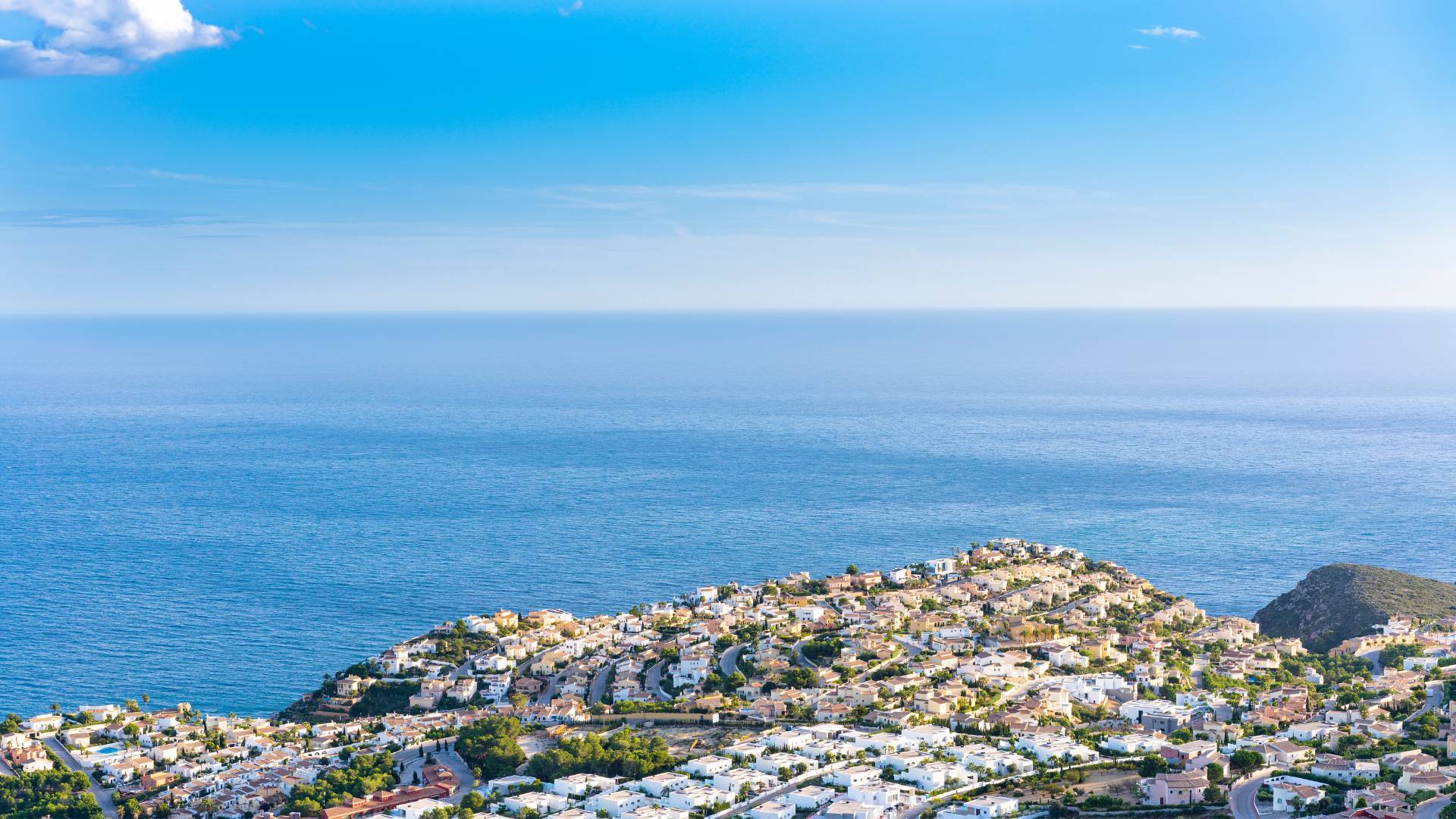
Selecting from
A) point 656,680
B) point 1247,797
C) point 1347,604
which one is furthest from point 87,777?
point 1347,604

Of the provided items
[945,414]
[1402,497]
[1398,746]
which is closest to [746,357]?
[945,414]

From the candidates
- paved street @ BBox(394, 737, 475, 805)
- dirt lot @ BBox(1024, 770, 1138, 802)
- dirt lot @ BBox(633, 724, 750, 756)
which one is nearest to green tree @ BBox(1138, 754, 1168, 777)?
dirt lot @ BBox(1024, 770, 1138, 802)

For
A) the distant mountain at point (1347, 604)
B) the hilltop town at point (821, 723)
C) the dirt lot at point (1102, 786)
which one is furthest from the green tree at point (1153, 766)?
the distant mountain at point (1347, 604)

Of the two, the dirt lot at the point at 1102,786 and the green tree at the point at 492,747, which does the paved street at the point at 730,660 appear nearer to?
the green tree at the point at 492,747

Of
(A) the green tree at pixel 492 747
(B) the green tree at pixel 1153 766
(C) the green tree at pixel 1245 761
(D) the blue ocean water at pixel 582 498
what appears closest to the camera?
(B) the green tree at pixel 1153 766

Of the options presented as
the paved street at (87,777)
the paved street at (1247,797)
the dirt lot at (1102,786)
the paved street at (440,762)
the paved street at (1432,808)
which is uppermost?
the paved street at (1432,808)

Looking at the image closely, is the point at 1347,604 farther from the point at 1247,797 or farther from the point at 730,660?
the point at 1247,797

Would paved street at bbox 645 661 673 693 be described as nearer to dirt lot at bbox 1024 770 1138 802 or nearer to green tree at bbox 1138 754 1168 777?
dirt lot at bbox 1024 770 1138 802
